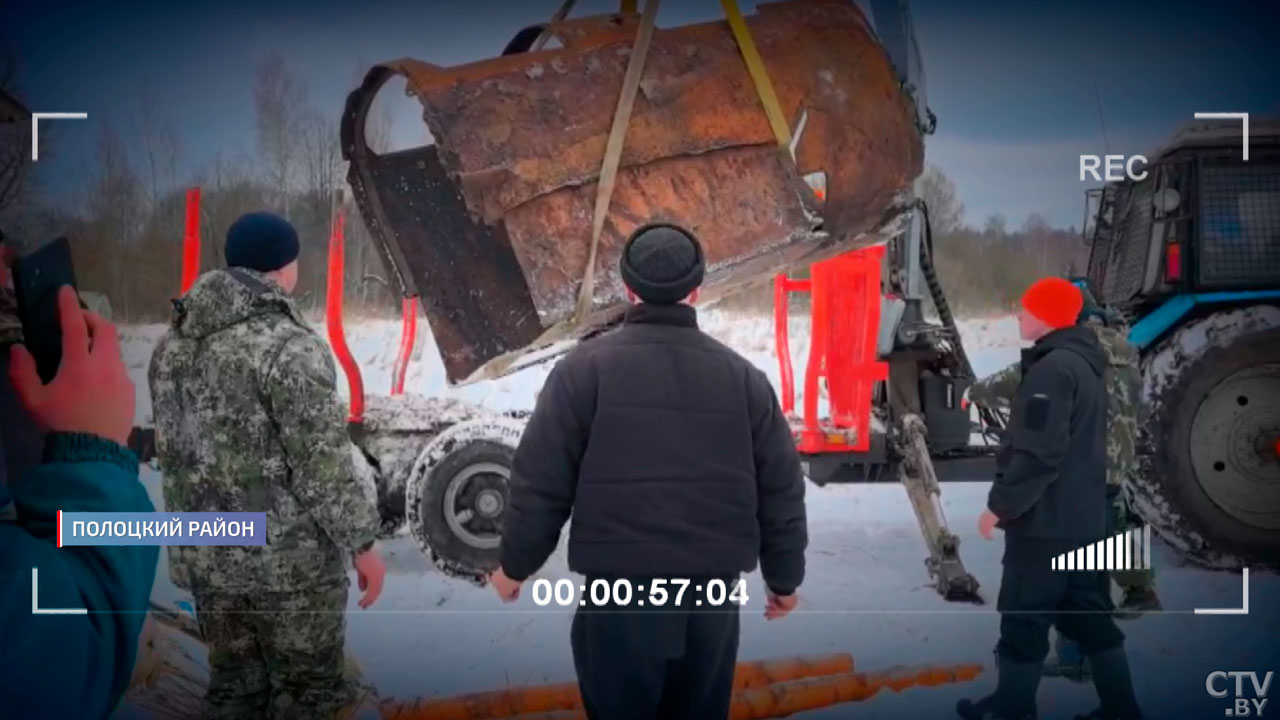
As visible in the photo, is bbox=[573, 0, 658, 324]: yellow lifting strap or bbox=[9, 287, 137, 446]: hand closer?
bbox=[9, 287, 137, 446]: hand

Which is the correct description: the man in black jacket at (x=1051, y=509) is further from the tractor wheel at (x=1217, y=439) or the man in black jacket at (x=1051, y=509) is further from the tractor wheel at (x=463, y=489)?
the tractor wheel at (x=463, y=489)

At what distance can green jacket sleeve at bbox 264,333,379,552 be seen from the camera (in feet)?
7.77

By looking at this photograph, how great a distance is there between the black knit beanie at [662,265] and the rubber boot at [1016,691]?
163 cm

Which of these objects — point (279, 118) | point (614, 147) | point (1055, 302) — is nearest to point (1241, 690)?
point (1055, 302)

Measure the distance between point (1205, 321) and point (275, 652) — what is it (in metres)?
2.86

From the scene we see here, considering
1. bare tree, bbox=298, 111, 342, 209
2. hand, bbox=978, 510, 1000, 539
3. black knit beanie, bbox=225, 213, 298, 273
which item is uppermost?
bare tree, bbox=298, 111, 342, 209

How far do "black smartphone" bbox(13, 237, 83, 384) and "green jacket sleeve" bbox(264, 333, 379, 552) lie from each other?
0.46 meters

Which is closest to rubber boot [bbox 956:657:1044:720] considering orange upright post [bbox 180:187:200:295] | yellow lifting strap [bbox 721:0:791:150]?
yellow lifting strap [bbox 721:0:791:150]

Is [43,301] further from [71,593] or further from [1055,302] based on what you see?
[1055,302]

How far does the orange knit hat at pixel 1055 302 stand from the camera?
2.86 metres

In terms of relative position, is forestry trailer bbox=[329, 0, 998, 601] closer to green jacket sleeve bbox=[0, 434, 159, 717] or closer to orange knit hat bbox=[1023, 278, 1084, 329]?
orange knit hat bbox=[1023, 278, 1084, 329]

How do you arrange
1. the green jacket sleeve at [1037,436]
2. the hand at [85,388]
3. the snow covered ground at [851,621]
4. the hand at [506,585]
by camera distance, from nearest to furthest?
1. the hand at [85,388]
2. the hand at [506,585]
3. the green jacket sleeve at [1037,436]
4. the snow covered ground at [851,621]

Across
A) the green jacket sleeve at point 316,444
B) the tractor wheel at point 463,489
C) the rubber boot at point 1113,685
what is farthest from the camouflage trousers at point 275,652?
the rubber boot at point 1113,685

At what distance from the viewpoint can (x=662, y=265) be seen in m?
2.21
